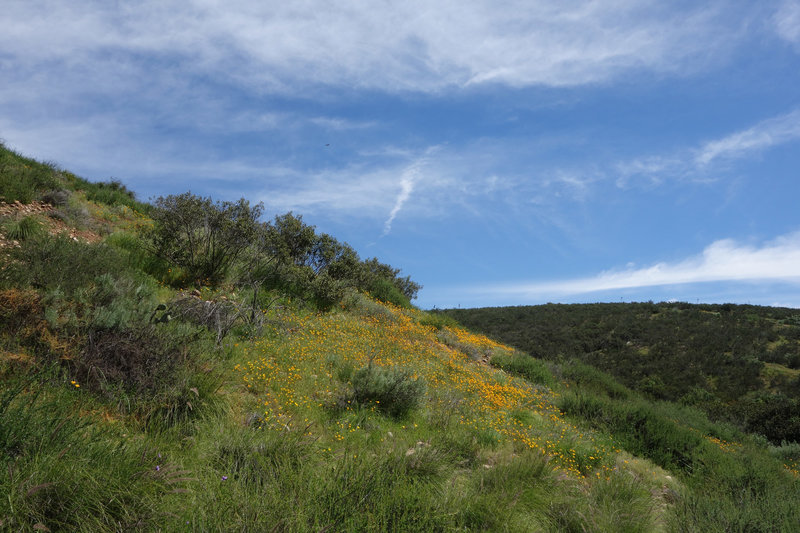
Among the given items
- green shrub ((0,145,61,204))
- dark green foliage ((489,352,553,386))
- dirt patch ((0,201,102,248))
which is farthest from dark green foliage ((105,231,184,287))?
dark green foliage ((489,352,553,386))

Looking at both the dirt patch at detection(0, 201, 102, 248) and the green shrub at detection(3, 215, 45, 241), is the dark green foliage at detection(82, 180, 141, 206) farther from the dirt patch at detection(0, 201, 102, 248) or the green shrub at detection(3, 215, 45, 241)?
the green shrub at detection(3, 215, 45, 241)

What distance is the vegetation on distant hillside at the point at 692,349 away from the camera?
75.1ft

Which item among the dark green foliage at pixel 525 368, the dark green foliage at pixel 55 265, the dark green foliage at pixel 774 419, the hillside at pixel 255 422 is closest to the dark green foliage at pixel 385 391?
the hillside at pixel 255 422

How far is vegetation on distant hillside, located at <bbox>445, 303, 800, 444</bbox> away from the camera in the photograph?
22.9 metres

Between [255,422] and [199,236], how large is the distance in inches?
284

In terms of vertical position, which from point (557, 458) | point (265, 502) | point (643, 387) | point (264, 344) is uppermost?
point (264, 344)

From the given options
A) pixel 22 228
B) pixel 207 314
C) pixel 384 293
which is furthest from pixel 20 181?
pixel 384 293

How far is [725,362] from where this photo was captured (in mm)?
30359

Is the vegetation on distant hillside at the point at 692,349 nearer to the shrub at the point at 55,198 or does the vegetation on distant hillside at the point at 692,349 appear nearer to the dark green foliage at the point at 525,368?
the dark green foliage at the point at 525,368

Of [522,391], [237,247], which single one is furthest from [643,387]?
[237,247]

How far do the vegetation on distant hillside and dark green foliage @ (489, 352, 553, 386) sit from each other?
891cm

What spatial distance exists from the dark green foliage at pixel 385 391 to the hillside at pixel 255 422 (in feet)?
0.12

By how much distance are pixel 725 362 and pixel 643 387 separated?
7.62m

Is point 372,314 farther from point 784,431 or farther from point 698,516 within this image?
point 784,431
